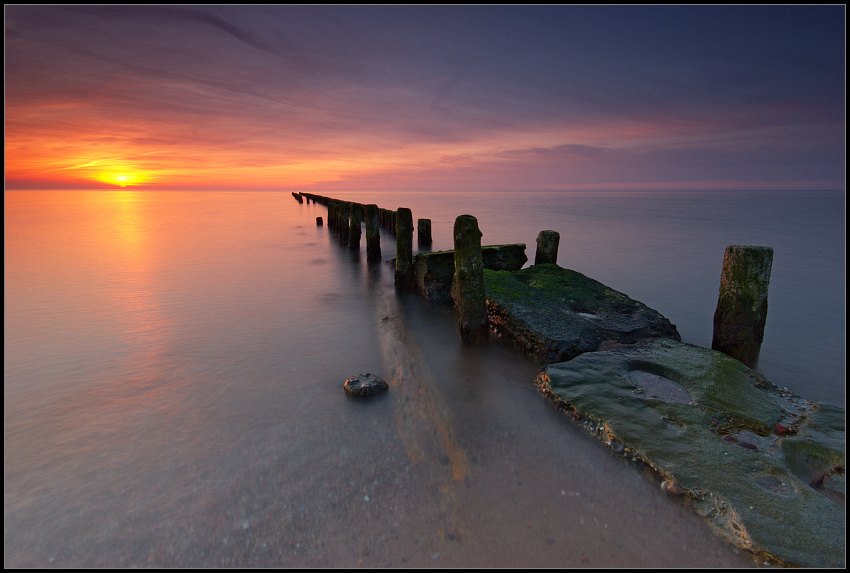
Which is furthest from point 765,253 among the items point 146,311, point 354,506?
point 146,311

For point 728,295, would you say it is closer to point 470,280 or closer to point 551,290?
point 551,290

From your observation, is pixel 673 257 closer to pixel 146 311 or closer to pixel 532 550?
pixel 532 550

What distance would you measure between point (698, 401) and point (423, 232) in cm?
1298

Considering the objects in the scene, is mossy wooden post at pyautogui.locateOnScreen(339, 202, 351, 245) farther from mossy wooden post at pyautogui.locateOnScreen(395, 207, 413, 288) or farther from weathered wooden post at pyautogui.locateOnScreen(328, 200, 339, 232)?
mossy wooden post at pyautogui.locateOnScreen(395, 207, 413, 288)

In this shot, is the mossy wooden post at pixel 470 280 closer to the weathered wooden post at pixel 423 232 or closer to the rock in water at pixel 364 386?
the rock in water at pixel 364 386

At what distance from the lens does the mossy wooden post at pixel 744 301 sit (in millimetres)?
4875

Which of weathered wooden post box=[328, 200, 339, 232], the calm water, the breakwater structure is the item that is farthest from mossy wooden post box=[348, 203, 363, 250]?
the breakwater structure

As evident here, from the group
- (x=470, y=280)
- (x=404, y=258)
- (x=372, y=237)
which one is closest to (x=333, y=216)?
Answer: (x=372, y=237)

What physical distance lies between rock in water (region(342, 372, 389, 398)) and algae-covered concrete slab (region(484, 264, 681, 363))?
2.20m

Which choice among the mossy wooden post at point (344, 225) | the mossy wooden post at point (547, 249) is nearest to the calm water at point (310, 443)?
the mossy wooden post at point (547, 249)

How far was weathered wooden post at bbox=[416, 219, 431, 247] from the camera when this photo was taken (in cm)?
1582

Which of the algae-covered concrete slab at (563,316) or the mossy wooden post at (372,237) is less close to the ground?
the mossy wooden post at (372,237)

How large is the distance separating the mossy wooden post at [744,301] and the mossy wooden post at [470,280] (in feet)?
9.98

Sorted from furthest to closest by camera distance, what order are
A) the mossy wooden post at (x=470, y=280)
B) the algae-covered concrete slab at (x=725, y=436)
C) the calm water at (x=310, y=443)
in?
the mossy wooden post at (x=470, y=280) → the calm water at (x=310, y=443) → the algae-covered concrete slab at (x=725, y=436)
